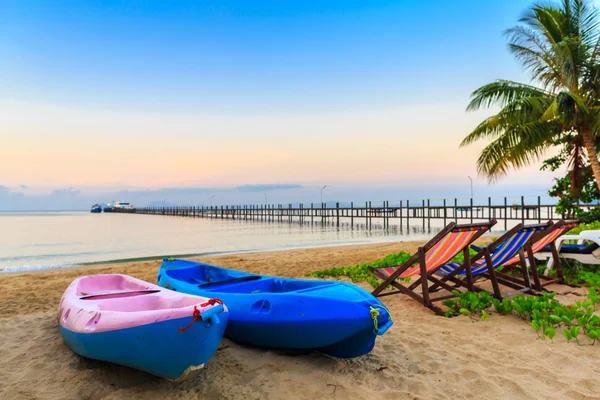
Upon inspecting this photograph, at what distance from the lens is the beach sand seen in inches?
107

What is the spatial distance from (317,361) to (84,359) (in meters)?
1.99

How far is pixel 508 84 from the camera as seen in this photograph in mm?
10844

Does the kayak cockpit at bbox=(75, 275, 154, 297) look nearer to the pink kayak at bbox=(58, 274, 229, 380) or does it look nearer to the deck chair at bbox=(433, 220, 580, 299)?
the pink kayak at bbox=(58, 274, 229, 380)

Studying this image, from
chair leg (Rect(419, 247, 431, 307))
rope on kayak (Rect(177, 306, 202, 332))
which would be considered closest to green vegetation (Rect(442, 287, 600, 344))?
chair leg (Rect(419, 247, 431, 307))

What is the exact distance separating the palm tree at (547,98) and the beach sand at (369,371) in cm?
780

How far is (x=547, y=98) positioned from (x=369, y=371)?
1039 centimetres

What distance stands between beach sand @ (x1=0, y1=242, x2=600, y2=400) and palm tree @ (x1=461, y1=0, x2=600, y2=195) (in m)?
7.80

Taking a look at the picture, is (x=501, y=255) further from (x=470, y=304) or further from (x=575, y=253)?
(x=575, y=253)

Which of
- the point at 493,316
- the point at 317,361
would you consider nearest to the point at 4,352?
the point at 317,361

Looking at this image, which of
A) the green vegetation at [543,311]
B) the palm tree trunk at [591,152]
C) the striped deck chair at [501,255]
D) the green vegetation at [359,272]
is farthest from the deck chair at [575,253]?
the palm tree trunk at [591,152]

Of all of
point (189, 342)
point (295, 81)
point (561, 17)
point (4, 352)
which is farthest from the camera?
point (295, 81)

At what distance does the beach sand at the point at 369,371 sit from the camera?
2.73 m

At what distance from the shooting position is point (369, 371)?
121 inches

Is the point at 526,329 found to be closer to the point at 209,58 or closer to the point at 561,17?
the point at 561,17
